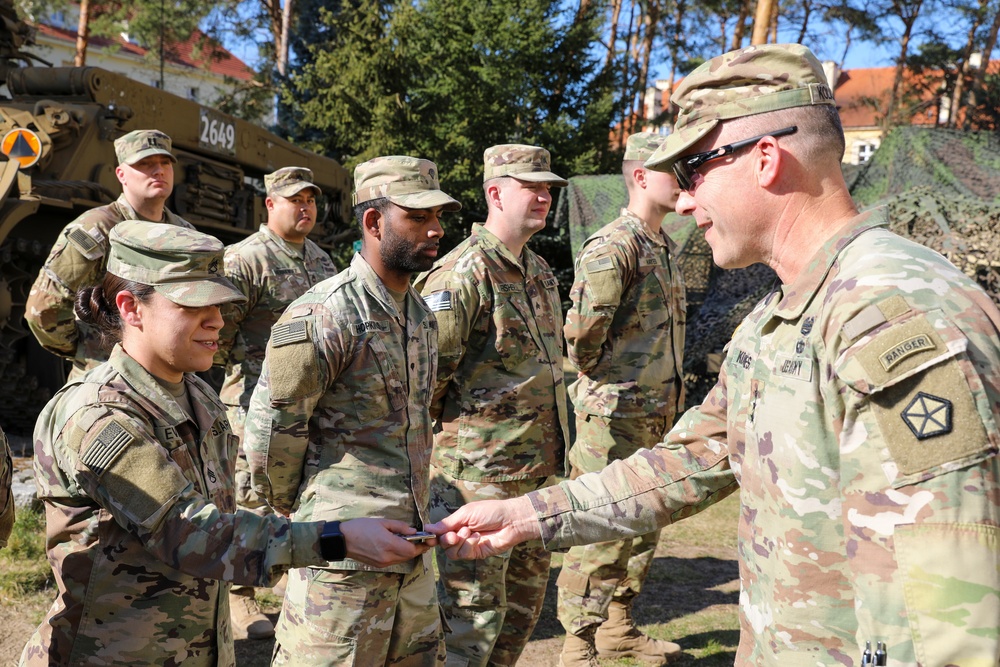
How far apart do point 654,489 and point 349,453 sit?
117cm

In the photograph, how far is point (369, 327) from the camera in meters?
3.25

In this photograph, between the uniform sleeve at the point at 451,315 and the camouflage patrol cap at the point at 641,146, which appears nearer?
the uniform sleeve at the point at 451,315

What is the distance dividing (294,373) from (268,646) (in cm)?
244

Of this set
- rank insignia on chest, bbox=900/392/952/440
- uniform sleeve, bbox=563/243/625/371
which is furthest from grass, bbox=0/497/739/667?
rank insignia on chest, bbox=900/392/952/440

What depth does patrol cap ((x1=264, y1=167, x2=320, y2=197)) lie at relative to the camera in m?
6.29

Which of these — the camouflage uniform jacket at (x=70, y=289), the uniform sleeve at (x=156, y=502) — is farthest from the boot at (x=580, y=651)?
the camouflage uniform jacket at (x=70, y=289)

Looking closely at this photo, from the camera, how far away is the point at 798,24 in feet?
76.9

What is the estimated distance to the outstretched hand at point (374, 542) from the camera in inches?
102

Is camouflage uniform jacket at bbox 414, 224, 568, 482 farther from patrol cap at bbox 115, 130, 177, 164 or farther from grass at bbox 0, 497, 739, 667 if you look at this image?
patrol cap at bbox 115, 130, 177, 164

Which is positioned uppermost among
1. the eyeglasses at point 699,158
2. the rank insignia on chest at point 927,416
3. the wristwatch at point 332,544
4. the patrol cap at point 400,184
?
the patrol cap at point 400,184

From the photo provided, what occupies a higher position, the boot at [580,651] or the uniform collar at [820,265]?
the uniform collar at [820,265]

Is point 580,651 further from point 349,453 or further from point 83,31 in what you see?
point 83,31

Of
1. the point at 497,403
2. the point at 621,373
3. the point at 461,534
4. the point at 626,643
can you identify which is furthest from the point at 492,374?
the point at 626,643

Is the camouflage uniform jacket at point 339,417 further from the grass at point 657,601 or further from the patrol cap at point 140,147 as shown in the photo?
the patrol cap at point 140,147
